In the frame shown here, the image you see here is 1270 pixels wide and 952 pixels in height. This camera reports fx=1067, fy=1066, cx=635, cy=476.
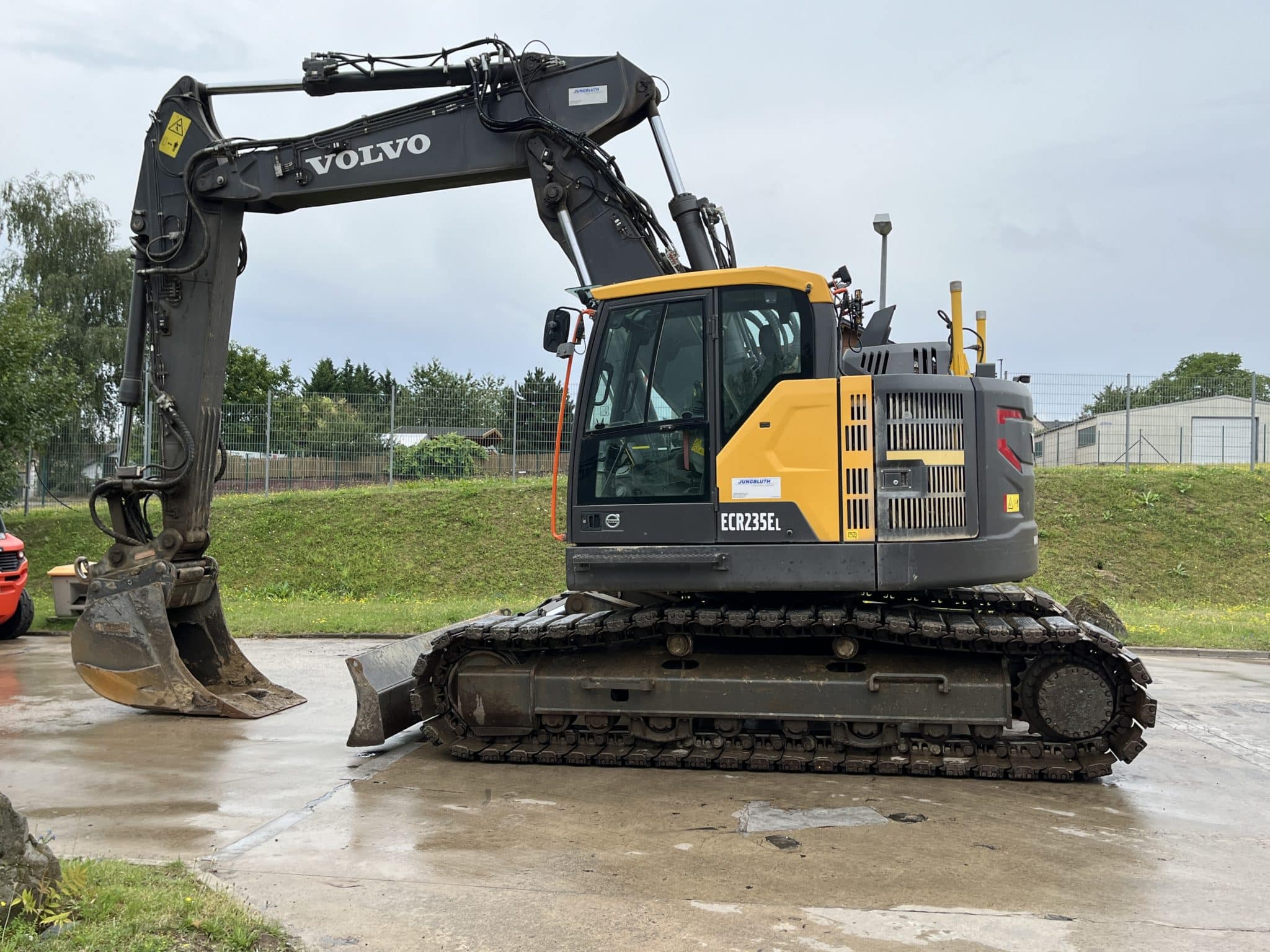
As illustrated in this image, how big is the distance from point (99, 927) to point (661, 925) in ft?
6.52

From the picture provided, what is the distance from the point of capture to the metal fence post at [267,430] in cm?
2206

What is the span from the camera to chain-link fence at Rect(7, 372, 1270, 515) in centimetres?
2197

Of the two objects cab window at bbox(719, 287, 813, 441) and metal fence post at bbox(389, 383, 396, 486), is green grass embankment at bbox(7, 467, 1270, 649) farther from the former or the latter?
cab window at bbox(719, 287, 813, 441)

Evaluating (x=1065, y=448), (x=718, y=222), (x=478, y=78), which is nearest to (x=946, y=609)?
(x=718, y=222)

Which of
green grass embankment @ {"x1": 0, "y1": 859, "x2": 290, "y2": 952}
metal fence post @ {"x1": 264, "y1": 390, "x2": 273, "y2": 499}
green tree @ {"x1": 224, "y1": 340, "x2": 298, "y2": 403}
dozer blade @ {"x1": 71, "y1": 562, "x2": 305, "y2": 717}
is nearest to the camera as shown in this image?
green grass embankment @ {"x1": 0, "y1": 859, "x2": 290, "y2": 952}

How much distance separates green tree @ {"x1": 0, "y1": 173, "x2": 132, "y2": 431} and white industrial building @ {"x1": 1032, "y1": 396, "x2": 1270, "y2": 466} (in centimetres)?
2941

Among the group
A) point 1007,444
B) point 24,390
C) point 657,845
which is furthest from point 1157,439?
point 24,390

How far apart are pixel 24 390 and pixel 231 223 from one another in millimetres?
12243

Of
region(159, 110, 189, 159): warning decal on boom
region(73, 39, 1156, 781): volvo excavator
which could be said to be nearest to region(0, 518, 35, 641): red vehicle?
region(159, 110, 189, 159): warning decal on boom

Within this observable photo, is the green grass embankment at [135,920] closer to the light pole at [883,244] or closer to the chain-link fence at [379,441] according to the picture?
the light pole at [883,244]

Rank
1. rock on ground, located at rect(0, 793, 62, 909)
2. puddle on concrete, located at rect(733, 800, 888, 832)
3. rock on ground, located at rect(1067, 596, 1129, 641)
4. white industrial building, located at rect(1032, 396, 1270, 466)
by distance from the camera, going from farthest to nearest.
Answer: white industrial building, located at rect(1032, 396, 1270, 466), rock on ground, located at rect(1067, 596, 1129, 641), puddle on concrete, located at rect(733, 800, 888, 832), rock on ground, located at rect(0, 793, 62, 909)

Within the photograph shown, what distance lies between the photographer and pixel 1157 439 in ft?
73.0

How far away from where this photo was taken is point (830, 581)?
247 inches

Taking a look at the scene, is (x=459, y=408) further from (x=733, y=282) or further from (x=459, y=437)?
(x=733, y=282)
